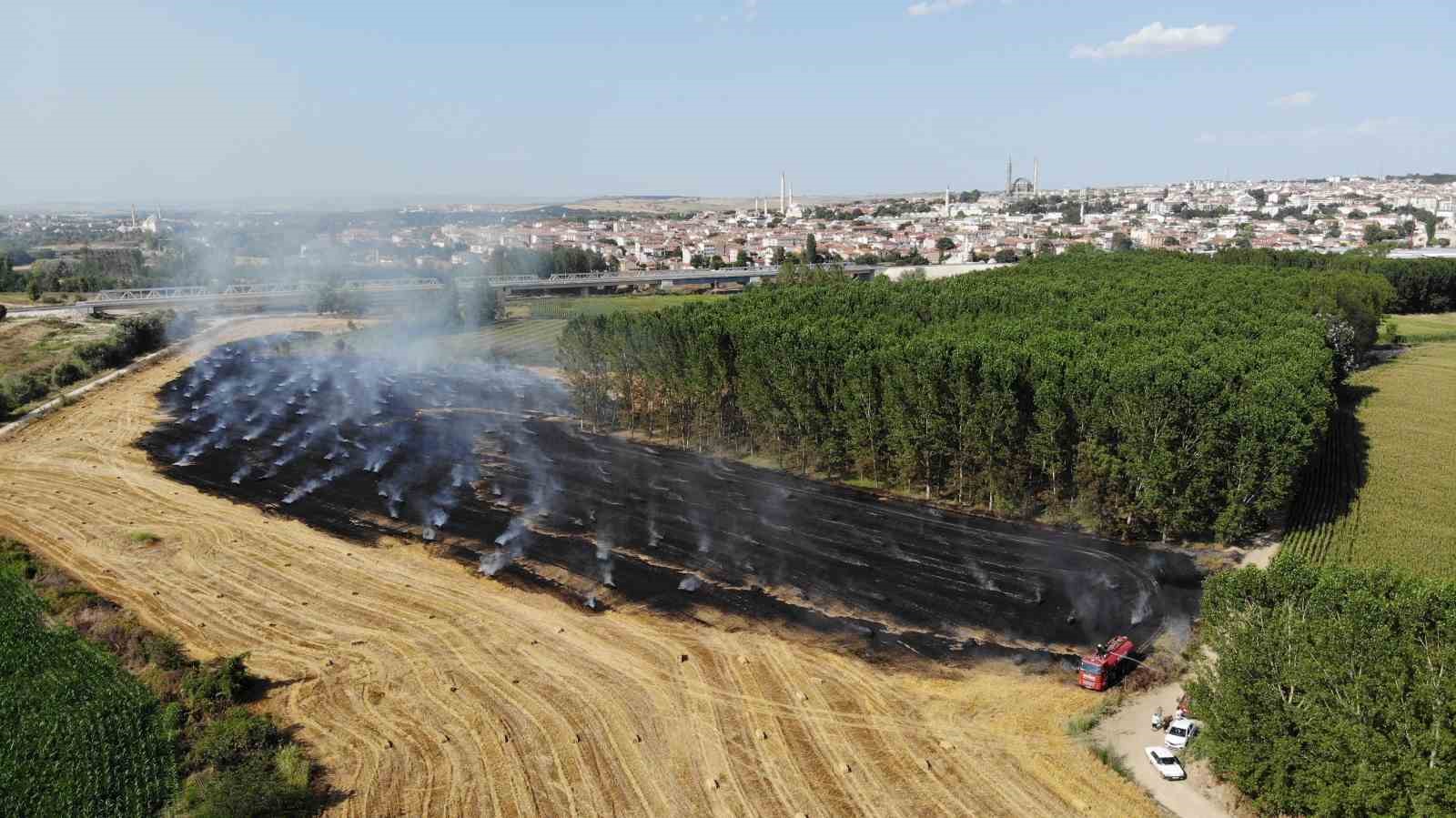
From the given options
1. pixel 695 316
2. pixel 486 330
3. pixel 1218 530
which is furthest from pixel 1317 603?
pixel 486 330

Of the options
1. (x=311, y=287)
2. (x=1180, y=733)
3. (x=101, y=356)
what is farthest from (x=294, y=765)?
(x=311, y=287)

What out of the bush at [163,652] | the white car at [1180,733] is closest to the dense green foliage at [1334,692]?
the white car at [1180,733]

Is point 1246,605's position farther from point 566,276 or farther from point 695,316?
point 566,276

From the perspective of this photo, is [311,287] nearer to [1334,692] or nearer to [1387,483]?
[1387,483]

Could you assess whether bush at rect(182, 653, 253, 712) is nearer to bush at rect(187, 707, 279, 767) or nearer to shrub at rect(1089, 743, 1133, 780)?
bush at rect(187, 707, 279, 767)

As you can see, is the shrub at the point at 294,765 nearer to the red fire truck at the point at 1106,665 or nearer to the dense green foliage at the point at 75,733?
the dense green foliage at the point at 75,733
